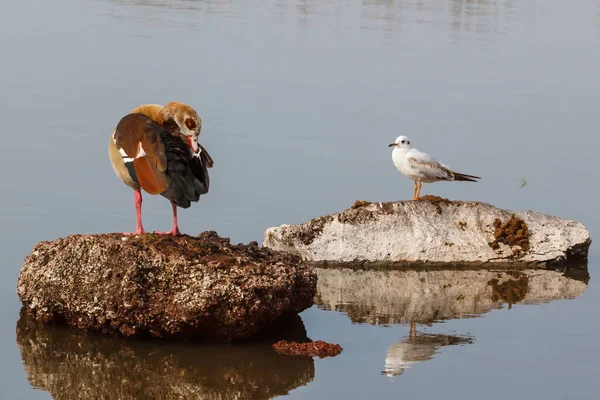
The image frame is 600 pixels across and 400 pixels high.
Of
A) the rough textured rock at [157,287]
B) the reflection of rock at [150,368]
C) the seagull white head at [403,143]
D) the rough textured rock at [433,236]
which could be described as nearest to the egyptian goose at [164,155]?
the rough textured rock at [157,287]

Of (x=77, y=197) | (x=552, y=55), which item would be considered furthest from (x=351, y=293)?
(x=552, y=55)

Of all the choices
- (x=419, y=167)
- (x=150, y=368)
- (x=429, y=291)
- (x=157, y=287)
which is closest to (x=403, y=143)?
(x=419, y=167)

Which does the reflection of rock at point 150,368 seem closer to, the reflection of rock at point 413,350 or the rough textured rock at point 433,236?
the reflection of rock at point 413,350

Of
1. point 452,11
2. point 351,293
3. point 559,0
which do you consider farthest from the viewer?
point 559,0

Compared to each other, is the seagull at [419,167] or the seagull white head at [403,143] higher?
the seagull white head at [403,143]

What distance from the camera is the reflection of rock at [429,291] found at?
12.0 meters

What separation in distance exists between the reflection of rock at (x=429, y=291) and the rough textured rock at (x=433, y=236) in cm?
21

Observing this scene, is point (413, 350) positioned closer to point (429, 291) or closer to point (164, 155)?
point (429, 291)

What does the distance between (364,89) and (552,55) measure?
821cm

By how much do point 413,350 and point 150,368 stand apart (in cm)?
255

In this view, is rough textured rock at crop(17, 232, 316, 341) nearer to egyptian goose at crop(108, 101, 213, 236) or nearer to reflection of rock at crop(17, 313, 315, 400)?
reflection of rock at crop(17, 313, 315, 400)

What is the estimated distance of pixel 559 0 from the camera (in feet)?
141

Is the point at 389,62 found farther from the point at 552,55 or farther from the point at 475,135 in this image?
the point at 475,135

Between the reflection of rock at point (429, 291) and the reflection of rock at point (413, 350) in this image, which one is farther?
the reflection of rock at point (429, 291)
